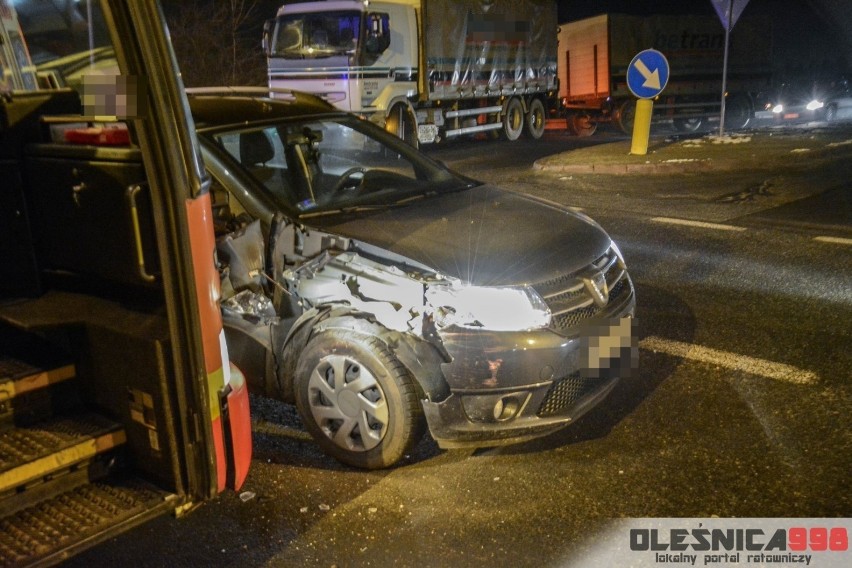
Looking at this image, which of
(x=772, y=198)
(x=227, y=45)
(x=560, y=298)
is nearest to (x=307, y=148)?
Answer: (x=560, y=298)

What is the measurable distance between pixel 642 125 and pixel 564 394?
37.1 ft

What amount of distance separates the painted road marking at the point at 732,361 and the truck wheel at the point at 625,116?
18.1 meters

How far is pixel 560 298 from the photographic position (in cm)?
387

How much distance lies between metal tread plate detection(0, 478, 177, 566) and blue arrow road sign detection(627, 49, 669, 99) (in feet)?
38.4

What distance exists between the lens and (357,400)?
384 cm

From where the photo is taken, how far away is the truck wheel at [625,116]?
73.8 ft

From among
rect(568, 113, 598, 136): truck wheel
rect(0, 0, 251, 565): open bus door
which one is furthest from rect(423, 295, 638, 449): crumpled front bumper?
rect(568, 113, 598, 136): truck wheel

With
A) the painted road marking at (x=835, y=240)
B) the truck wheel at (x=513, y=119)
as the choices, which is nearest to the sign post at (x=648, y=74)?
the painted road marking at (x=835, y=240)

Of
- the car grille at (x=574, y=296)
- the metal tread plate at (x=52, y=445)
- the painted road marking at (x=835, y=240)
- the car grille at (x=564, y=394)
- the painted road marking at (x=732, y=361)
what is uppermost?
the car grille at (x=574, y=296)

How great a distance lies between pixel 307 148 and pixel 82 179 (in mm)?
2215

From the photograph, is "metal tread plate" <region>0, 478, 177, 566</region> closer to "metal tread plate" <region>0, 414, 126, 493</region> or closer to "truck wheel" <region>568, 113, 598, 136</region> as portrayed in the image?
"metal tread plate" <region>0, 414, 126, 493</region>

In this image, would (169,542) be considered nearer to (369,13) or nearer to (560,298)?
(560,298)

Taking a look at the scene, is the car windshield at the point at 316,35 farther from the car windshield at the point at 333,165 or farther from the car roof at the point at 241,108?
the car windshield at the point at 333,165

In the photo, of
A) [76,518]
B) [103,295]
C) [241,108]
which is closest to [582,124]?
[241,108]
